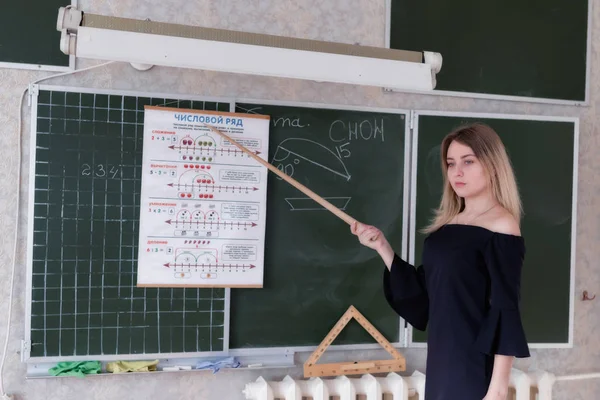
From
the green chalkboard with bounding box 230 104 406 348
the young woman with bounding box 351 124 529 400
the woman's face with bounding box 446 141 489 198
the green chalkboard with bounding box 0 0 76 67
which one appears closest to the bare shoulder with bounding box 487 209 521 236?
the young woman with bounding box 351 124 529 400

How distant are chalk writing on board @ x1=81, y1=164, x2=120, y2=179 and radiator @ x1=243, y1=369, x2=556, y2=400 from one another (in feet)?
3.14

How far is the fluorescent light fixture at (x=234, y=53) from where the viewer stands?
5.07ft

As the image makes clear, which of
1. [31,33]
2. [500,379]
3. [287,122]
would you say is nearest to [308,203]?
[287,122]

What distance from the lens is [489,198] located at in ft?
5.88

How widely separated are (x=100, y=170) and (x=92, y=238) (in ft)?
0.83

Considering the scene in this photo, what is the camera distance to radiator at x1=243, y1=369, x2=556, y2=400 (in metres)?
2.25

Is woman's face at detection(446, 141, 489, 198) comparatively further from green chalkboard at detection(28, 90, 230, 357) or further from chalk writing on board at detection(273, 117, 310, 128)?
green chalkboard at detection(28, 90, 230, 357)

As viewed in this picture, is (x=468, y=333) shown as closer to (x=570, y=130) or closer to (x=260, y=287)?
(x=260, y=287)

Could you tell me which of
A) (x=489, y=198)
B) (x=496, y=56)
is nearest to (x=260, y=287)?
(x=489, y=198)

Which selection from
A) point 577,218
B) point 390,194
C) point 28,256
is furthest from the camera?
point 577,218

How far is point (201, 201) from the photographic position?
88.9 inches

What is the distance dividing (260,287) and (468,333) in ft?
2.94

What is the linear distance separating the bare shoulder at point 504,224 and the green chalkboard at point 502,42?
37.6 inches

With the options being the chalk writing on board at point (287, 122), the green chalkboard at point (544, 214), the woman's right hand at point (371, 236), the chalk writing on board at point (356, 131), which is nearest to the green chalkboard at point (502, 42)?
the green chalkboard at point (544, 214)
